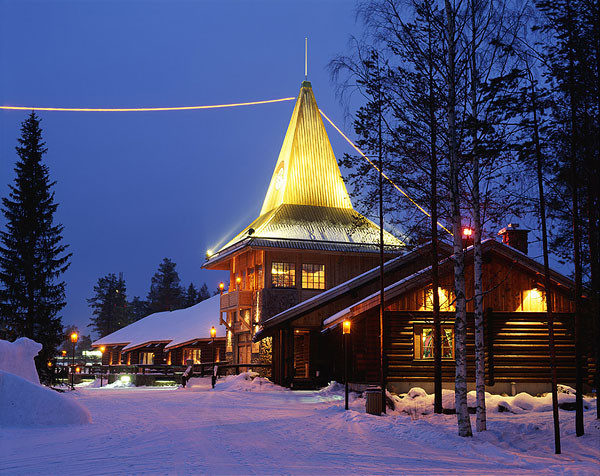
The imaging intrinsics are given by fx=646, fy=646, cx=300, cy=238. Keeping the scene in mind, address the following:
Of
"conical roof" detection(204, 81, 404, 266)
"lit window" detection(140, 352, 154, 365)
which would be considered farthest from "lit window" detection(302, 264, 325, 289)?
"lit window" detection(140, 352, 154, 365)

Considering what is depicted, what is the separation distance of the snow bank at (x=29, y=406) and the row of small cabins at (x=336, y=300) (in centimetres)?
890

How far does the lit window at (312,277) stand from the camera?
37.0 m

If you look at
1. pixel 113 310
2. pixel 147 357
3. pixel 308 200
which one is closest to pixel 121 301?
pixel 113 310

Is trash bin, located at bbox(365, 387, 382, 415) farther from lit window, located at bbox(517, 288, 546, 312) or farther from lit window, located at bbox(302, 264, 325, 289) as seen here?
lit window, located at bbox(302, 264, 325, 289)

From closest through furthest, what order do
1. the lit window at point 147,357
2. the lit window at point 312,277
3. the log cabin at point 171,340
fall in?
the lit window at point 312,277
the log cabin at point 171,340
the lit window at point 147,357

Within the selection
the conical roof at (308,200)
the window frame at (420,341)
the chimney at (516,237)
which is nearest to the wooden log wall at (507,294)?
the window frame at (420,341)

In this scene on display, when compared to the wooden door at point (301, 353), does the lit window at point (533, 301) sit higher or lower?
higher

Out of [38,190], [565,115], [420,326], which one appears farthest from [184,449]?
[38,190]

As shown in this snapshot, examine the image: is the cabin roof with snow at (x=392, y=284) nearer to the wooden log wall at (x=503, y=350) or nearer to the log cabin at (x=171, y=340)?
the wooden log wall at (x=503, y=350)

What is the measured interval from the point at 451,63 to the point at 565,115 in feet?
11.1

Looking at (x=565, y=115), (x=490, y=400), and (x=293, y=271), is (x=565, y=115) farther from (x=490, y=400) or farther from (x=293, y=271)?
(x=293, y=271)

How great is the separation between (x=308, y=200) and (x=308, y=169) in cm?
198

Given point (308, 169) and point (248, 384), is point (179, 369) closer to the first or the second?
point (248, 384)

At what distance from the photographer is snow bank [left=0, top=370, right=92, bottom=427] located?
588 inches
